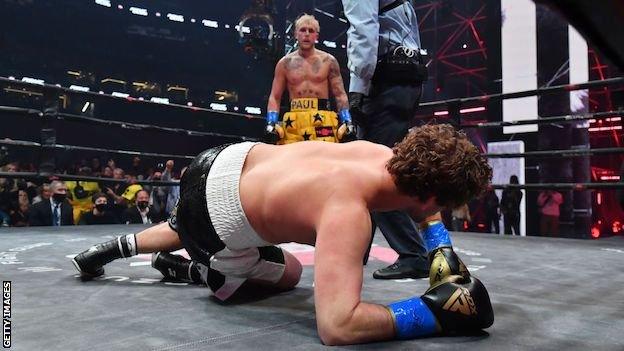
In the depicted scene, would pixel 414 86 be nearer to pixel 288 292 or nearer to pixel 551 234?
pixel 288 292

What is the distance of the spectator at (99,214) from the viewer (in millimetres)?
5262

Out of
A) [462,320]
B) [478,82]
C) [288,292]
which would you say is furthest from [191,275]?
[478,82]

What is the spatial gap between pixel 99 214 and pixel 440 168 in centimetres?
477

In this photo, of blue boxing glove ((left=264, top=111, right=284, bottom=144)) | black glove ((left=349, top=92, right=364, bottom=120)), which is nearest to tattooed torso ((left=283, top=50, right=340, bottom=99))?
blue boxing glove ((left=264, top=111, right=284, bottom=144))

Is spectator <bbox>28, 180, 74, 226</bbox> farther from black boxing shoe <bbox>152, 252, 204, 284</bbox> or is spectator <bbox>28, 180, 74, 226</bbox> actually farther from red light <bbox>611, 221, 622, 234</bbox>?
red light <bbox>611, 221, 622, 234</bbox>

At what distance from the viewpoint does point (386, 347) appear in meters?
1.16

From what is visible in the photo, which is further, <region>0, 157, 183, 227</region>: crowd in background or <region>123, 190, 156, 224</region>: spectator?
<region>123, 190, 156, 224</region>: spectator

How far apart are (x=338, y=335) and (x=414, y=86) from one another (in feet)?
4.96

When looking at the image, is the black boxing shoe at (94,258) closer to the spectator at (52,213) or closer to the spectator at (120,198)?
the spectator at (52,213)

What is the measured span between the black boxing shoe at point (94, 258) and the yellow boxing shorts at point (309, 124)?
166 cm

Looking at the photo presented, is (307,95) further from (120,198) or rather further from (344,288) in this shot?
(120,198)

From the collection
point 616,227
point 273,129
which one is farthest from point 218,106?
point 273,129

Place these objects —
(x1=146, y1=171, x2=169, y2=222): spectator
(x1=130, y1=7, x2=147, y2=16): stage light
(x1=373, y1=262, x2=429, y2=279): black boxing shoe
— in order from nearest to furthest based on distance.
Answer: (x1=373, y1=262, x2=429, y2=279): black boxing shoe, (x1=146, y1=171, x2=169, y2=222): spectator, (x1=130, y1=7, x2=147, y2=16): stage light

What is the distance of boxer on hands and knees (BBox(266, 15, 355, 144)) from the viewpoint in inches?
134
